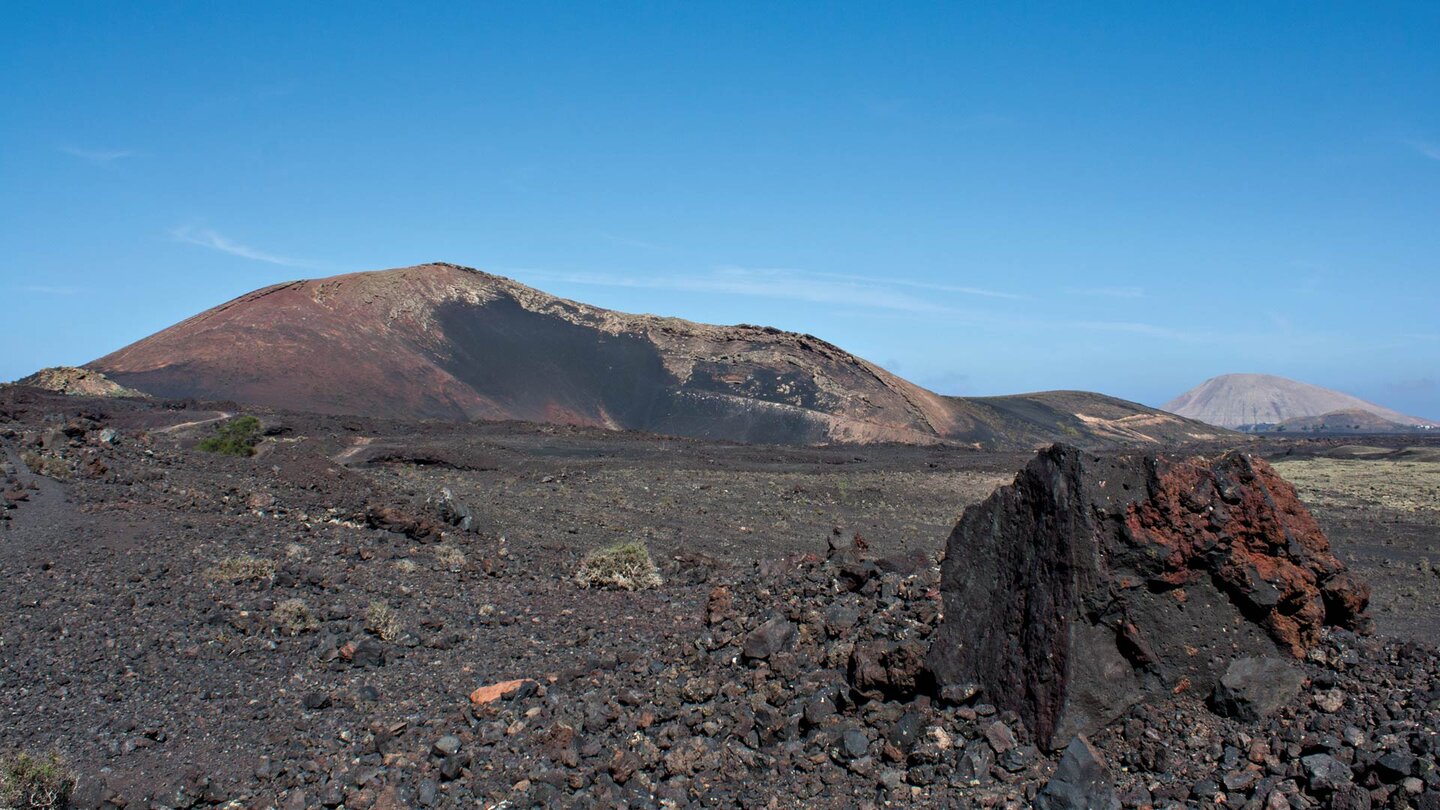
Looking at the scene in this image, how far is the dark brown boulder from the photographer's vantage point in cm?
527

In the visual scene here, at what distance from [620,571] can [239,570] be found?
12.1 ft

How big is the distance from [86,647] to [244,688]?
1.32m

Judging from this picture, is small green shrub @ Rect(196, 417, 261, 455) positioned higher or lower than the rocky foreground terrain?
higher

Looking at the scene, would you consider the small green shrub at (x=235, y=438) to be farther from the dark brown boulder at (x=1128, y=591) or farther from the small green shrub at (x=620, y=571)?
the dark brown boulder at (x=1128, y=591)

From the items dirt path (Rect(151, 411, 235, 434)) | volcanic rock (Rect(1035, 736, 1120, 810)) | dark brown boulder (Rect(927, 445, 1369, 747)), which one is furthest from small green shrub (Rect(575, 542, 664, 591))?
dirt path (Rect(151, 411, 235, 434))

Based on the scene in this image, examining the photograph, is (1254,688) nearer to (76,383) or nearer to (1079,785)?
(1079,785)

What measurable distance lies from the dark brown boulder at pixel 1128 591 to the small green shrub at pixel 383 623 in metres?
4.93

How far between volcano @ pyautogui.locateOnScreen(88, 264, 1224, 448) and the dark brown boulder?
35235 millimetres

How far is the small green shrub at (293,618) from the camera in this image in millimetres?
8406

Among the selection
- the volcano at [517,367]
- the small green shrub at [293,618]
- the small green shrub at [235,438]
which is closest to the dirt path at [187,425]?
the small green shrub at [235,438]

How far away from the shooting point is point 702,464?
93.2 ft

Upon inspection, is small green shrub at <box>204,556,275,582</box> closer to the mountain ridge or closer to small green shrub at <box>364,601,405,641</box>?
small green shrub at <box>364,601,405,641</box>

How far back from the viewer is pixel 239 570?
9492mm

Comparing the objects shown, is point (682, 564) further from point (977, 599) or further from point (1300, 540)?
point (1300, 540)
